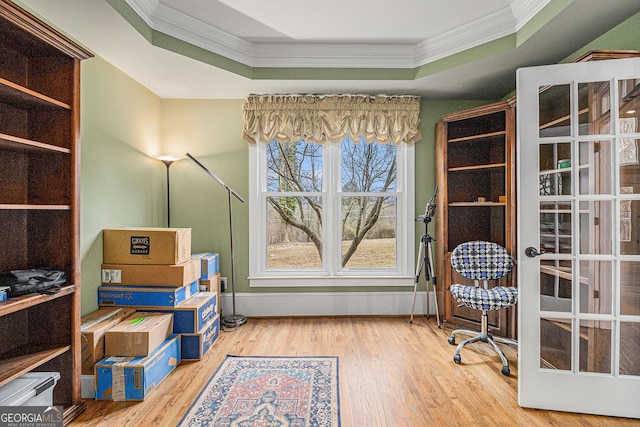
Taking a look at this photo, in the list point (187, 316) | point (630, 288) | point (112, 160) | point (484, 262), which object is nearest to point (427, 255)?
point (484, 262)

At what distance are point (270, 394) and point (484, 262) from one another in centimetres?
209

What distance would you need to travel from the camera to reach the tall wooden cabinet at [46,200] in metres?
2.02

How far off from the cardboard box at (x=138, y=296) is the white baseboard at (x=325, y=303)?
1.18 metres

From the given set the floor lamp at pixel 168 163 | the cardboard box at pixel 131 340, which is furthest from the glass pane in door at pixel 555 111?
the floor lamp at pixel 168 163

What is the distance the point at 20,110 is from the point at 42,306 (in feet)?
3.75

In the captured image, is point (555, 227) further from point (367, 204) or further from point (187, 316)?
point (187, 316)

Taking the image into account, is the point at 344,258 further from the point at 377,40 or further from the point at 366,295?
the point at 377,40

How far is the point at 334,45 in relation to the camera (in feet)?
11.1

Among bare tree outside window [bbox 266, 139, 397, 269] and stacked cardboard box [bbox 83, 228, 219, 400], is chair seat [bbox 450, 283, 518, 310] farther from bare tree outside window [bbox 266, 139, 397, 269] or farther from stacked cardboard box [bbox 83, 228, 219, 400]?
stacked cardboard box [bbox 83, 228, 219, 400]

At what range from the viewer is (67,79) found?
2.08m

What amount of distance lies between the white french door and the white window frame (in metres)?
1.84

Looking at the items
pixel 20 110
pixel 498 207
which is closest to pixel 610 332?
pixel 498 207

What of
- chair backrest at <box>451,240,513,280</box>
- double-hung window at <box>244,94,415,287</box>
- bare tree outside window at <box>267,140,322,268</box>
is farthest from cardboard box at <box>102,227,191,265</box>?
chair backrest at <box>451,240,513,280</box>

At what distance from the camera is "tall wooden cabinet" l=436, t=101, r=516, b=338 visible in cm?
365
